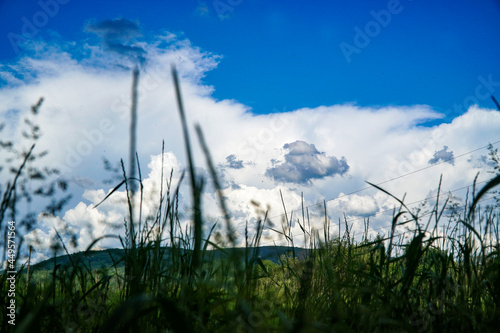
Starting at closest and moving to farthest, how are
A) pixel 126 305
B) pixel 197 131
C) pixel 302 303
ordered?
pixel 197 131, pixel 126 305, pixel 302 303

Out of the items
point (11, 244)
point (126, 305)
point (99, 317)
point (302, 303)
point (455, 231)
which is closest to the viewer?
point (126, 305)

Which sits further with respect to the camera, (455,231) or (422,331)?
(455,231)

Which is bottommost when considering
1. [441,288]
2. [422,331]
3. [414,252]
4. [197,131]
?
[422,331]

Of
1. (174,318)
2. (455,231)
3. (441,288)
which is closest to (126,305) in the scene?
(174,318)

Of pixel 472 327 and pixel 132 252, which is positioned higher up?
pixel 132 252

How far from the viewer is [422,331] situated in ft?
4.74

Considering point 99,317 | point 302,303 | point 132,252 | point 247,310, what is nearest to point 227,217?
point 247,310

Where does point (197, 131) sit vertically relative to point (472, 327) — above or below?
above

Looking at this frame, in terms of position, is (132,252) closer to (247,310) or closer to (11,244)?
(247,310)

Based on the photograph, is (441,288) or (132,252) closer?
(132,252)

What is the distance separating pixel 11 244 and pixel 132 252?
1.09 metres

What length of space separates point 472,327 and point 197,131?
156cm

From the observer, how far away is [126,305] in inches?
35.2

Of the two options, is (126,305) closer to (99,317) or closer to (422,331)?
(99,317)
